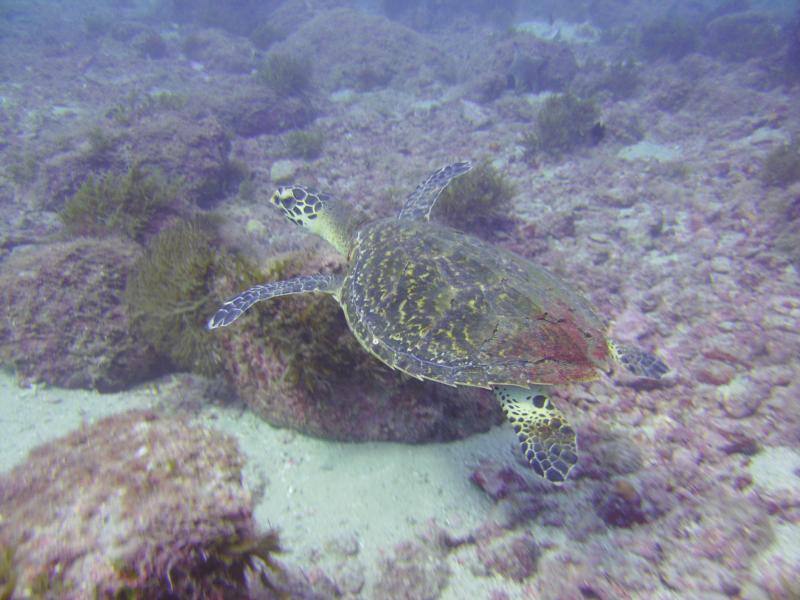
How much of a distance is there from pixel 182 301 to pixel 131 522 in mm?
2835

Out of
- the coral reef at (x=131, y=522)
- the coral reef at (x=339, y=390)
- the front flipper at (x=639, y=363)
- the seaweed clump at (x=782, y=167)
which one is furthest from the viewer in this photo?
the seaweed clump at (x=782, y=167)

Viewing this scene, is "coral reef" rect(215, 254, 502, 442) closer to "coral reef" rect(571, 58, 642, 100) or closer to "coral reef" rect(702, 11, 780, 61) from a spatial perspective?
"coral reef" rect(571, 58, 642, 100)

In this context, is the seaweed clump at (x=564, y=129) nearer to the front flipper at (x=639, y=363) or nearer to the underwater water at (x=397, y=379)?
the underwater water at (x=397, y=379)

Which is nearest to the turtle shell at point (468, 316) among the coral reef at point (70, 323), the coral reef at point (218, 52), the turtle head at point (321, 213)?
the turtle head at point (321, 213)

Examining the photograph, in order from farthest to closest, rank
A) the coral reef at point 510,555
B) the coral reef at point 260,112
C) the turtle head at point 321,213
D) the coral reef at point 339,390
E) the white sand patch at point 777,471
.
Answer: the coral reef at point 260,112 → the turtle head at point 321,213 → the coral reef at point 339,390 → the white sand patch at point 777,471 → the coral reef at point 510,555

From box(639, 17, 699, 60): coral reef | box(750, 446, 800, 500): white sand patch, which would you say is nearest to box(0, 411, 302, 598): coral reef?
box(750, 446, 800, 500): white sand patch

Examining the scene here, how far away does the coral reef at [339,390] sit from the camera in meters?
3.45

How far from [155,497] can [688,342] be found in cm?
552

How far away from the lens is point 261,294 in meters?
3.43

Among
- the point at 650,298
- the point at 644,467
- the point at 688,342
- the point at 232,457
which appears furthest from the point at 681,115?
the point at 232,457

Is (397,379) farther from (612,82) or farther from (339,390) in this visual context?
(612,82)

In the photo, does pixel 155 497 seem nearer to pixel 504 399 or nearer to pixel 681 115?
pixel 504 399

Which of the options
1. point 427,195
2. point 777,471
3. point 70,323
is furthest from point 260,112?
point 777,471

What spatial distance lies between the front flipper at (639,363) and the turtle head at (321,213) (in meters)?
3.18
